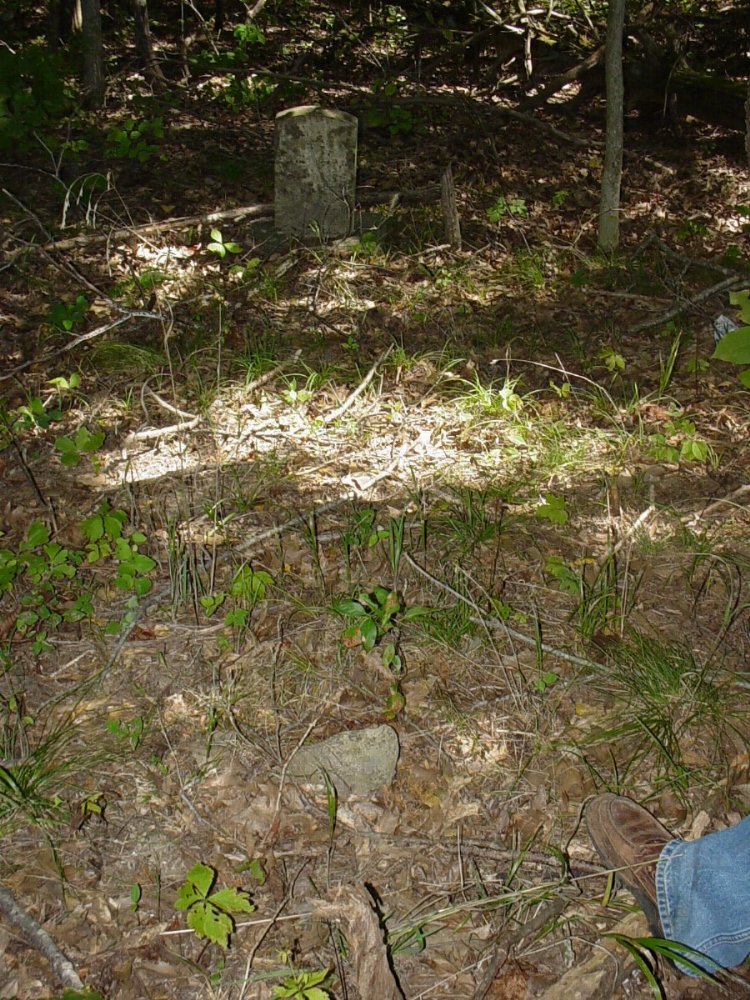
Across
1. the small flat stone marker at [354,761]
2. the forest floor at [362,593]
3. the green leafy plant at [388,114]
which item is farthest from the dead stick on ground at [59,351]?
the green leafy plant at [388,114]

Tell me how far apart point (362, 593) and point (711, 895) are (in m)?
1.48

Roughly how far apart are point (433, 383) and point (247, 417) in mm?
1008

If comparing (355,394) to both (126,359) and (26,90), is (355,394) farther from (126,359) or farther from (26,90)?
(26,90)

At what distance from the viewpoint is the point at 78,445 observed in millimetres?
3699

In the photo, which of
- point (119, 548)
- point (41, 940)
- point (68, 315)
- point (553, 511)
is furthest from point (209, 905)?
point (68, 315)

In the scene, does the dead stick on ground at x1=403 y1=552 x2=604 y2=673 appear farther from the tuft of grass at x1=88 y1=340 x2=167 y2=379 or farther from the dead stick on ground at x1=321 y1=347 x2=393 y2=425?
the tuft of grass at x1=88 y1=340 x2=167 y2=379

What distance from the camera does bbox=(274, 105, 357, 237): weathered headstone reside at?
206 inches

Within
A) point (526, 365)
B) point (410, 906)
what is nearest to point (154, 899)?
point (410, 906)

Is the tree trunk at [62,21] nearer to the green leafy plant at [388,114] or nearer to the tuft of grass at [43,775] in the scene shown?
the green leafy plant at [388,114]

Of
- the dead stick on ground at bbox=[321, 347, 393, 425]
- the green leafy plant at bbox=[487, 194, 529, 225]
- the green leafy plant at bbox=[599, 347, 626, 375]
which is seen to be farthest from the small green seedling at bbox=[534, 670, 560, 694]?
the green leafy plant at bbox=[487, 194, 529, 225]

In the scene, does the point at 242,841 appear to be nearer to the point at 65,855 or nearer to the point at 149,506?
the point at 65,855

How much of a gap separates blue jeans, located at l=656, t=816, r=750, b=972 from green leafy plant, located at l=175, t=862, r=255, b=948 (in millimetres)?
1093

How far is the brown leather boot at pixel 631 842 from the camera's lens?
2172mm

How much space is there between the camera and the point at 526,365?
4.48m
